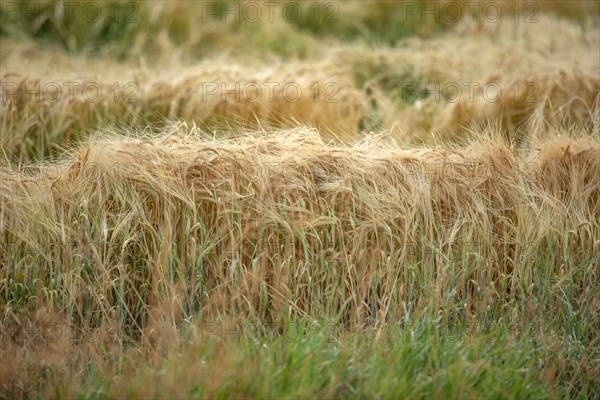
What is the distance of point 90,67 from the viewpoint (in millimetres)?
6352

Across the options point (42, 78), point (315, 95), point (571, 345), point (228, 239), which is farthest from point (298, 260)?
point (42, 78)

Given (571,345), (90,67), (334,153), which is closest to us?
(571,345)

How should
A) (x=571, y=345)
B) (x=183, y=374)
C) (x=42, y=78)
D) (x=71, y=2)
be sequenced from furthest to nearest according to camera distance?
(x=71, y=2), (x=42, y=78), (x=571, y=345), (x=183, y=374)

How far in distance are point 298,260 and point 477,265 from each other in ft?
2.69

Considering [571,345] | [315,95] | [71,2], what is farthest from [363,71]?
[571,345]

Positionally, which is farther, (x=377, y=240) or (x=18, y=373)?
(x=377, y=240)

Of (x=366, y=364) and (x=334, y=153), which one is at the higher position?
(x=334, y=153)

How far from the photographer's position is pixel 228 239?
337 cm

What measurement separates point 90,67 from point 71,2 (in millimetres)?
1103

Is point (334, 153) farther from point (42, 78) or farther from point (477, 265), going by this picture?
point (42, 78)

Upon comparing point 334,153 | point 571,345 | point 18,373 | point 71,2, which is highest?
point 71,2

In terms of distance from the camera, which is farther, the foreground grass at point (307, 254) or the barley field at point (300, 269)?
the foreground grass at point (307, 254)

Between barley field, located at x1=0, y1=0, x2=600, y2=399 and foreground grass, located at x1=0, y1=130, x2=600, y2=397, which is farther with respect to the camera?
foreground grass, located at x1=0, y1=130, x2=600, y2=397

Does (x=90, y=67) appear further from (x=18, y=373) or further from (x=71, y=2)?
(x=18, y=373)
